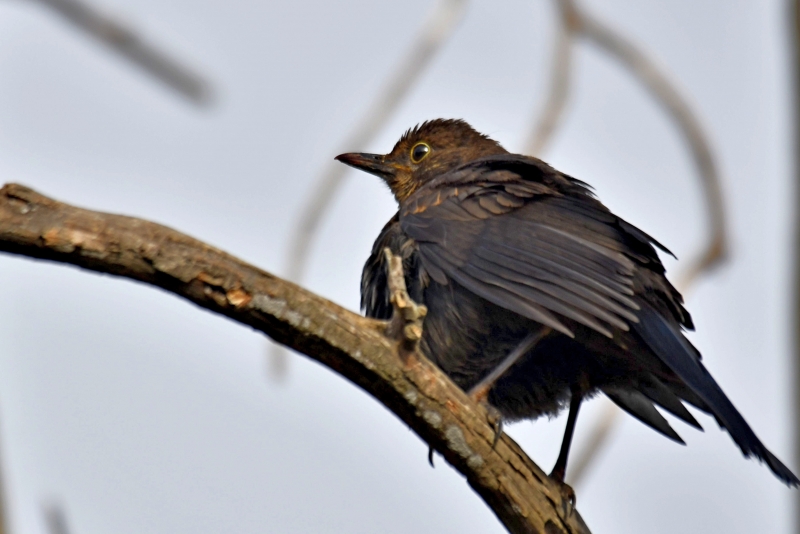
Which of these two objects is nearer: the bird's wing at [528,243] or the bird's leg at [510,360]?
the bird's wing at [528,243]

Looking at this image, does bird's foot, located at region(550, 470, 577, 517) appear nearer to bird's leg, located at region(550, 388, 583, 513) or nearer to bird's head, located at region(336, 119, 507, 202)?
bird's leg, located at region(550, 388, 583, 513)

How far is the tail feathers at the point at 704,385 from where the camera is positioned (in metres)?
4.18

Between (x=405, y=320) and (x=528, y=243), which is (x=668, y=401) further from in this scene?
(x=405, y=320)

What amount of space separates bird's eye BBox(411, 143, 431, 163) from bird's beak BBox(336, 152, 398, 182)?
0.14 meters

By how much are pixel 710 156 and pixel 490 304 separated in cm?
220

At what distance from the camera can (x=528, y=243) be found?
183 inches

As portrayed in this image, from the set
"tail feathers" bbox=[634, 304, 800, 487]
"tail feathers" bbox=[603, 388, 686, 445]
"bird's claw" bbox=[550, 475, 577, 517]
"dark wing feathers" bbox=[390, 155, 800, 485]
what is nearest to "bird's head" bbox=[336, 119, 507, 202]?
"dark wing feathers" bbox=[390, 155, 800, 485]

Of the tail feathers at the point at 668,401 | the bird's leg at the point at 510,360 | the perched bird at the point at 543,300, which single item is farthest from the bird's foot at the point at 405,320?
the tail feathers at the point at 668,401

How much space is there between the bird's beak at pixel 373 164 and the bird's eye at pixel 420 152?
0.14m

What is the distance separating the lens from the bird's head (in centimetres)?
616

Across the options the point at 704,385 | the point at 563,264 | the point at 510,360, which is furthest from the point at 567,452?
the point at 563,264

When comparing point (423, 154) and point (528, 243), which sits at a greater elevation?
point (423, 154)

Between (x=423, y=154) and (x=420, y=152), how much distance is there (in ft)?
0.08

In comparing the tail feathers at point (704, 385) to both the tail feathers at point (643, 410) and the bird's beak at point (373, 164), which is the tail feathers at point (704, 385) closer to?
the tail feathers at point (643, 410)
